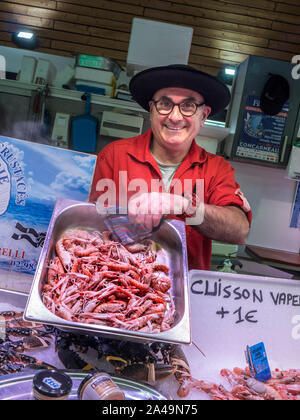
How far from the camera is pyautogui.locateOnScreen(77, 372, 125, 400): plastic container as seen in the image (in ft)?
2.43

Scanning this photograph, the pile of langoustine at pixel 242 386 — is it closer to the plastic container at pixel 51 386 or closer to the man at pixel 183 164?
the plastic container at pixel 51 386

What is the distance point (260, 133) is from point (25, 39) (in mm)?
2977

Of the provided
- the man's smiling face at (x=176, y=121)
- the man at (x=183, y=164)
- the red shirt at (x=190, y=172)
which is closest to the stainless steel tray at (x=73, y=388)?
the man at (x=183, y=164)

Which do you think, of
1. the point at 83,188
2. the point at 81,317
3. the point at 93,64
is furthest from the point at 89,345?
the point at 93,64

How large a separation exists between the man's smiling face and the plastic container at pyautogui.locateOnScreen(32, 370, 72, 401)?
3.65ft

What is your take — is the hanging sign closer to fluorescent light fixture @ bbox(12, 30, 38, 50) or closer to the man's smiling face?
the man's smiling face

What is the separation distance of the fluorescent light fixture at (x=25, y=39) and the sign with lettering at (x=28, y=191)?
12.0ft

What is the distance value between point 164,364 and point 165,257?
1.14 feet

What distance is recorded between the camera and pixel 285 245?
14.8ft

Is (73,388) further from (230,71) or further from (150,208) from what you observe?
(230,71)

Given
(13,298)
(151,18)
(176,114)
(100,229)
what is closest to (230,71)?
(151,18)

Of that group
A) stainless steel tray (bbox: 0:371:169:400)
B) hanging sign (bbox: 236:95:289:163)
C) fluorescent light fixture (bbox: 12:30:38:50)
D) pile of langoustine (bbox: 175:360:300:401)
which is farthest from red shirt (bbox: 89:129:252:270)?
fluorescent light fixture (bbox: 12:30:38:50)

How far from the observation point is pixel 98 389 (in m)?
0.74

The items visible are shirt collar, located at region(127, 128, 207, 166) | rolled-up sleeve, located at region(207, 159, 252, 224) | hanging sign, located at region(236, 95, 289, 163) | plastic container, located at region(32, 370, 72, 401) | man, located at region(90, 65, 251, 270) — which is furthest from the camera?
hanging sign, located at region(236, 95, 289, 163)
